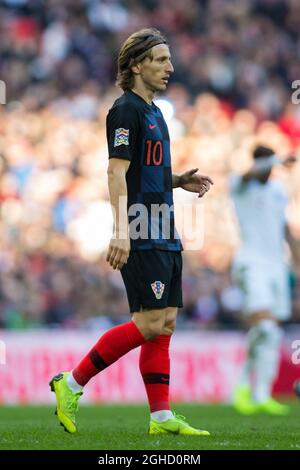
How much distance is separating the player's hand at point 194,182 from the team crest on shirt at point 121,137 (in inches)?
25.4

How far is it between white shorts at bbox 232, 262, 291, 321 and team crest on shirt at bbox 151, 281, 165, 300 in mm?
4173

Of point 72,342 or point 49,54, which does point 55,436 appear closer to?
point 72,342

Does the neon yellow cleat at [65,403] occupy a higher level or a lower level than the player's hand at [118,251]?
lower

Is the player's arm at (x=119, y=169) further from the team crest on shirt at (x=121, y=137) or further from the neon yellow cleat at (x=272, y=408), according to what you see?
the neon yellow cleat at (x=272, y=408)

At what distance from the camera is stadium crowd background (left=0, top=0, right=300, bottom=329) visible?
14.1m

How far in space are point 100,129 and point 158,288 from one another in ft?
31.9

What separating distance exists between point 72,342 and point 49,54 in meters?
6.13

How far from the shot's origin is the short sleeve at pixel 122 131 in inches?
246

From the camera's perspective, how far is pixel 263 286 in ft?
34.2
